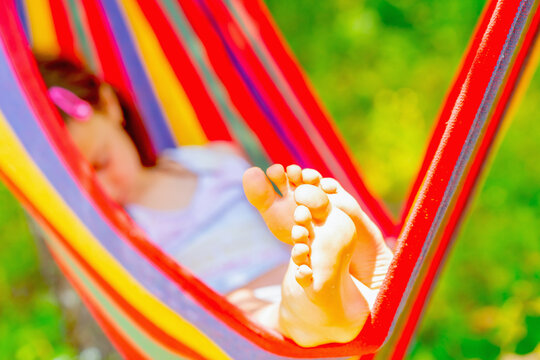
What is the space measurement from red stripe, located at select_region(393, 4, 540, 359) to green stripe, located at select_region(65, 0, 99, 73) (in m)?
0.97

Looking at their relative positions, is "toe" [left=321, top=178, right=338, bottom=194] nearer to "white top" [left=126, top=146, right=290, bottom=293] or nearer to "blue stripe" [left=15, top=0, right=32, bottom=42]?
"white top" [left=126, top=146, right=290, bottom=293]

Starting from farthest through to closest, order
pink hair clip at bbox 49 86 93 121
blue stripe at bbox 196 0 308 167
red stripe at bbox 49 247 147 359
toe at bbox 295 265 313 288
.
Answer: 1. blue stripe at bbox 196 0 308 167
2. pink hair clip at bbox 49 86 93 121
3. red stripe at bbox 49 247 147 359
4. toe at bbox 295 265 313 288

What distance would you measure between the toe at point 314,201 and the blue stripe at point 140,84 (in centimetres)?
93

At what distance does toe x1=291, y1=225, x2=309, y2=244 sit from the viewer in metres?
0.69

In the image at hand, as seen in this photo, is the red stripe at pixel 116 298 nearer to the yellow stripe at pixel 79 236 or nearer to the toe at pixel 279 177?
the yellow stripe at pixel 79 236

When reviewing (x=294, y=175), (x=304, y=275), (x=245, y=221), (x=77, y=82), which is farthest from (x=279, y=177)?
(x=77, y=82)

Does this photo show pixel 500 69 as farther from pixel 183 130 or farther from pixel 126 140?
pixel 183 130

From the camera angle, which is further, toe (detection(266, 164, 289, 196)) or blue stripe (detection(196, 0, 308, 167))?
blue stripe (detection(196, 0, 308, 167))

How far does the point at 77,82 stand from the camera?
1.33m

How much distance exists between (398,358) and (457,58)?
1280 mm

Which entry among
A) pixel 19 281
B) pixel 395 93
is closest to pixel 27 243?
pixel 19 281

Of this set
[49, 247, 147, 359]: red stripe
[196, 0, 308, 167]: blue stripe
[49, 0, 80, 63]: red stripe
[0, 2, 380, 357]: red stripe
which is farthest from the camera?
[49, 0, 80, 63]: red stripe

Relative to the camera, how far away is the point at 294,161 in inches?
53.8

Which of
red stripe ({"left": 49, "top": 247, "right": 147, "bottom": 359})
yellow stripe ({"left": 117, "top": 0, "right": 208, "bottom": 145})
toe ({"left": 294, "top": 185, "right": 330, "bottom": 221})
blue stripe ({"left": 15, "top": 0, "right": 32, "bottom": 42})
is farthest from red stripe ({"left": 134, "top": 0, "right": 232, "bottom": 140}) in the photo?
toe ({"left": 294, "top": 185, "right": 330, "bottom": 221})
